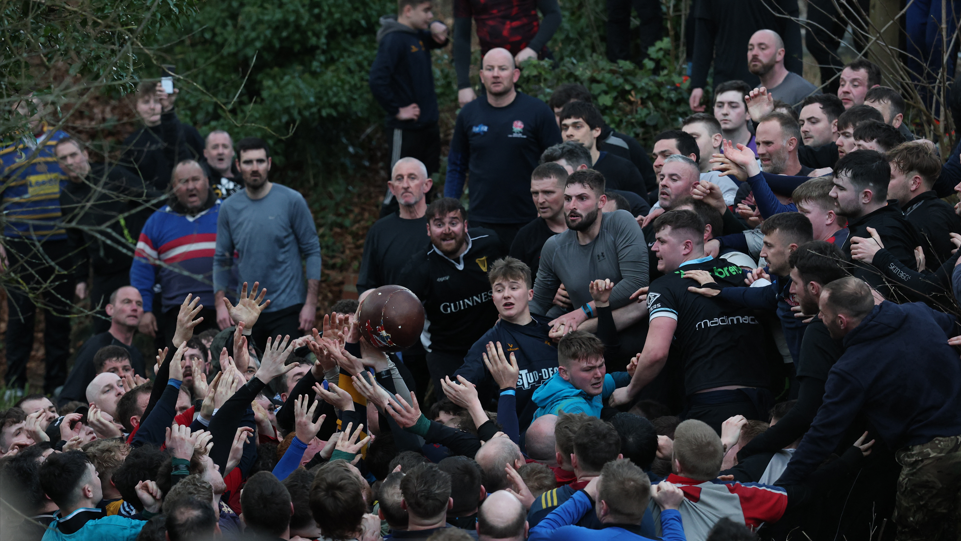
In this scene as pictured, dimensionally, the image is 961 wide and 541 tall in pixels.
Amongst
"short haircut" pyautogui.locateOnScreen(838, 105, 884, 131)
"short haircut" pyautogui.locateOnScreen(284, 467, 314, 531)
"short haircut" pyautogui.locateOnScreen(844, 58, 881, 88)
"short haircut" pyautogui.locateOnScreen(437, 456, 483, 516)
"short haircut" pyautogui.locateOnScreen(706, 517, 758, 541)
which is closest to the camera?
"short haircut" pyautogui.locateOnScreen(706, 517, 758, 541)

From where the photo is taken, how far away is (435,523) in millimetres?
4770

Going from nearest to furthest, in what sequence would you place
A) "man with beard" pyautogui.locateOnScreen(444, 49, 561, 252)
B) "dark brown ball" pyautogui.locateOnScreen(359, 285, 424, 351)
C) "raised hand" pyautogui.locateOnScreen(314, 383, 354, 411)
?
"raised hand" pyautogui.locateOnScreen(314, 383, 354, 411) < "dark brown ball" pyautogui.locateOnScreen(359, 285, 424, 351) < "man with beard" pyautogui.locateOnScreen(444, 49, 561, 252)

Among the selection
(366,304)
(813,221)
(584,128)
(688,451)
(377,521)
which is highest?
(584,128)

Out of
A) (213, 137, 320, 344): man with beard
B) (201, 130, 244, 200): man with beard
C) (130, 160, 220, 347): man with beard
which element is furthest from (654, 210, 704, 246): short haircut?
(201, 130, 244, 200): man with beard

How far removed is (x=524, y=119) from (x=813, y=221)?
3.49 metres

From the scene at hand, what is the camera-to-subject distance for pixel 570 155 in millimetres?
8102

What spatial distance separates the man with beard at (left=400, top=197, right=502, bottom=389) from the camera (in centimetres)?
802

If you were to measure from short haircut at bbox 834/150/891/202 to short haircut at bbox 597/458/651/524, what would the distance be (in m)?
2.62

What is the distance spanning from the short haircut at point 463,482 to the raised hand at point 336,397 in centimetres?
135

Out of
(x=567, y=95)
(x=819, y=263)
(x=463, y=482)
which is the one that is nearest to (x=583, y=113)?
(x=567, y=95)

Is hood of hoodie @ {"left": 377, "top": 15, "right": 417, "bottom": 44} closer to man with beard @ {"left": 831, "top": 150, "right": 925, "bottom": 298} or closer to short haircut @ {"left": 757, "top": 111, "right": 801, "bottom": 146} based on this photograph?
short haircut @ {"left": 757, "top": 111, "right": 801, "bottom": 146}

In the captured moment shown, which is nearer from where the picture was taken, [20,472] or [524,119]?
[20,472]

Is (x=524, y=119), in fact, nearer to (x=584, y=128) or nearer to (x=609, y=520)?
(x=584, y=128)

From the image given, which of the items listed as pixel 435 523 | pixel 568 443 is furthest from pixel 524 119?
pixel 435 523
